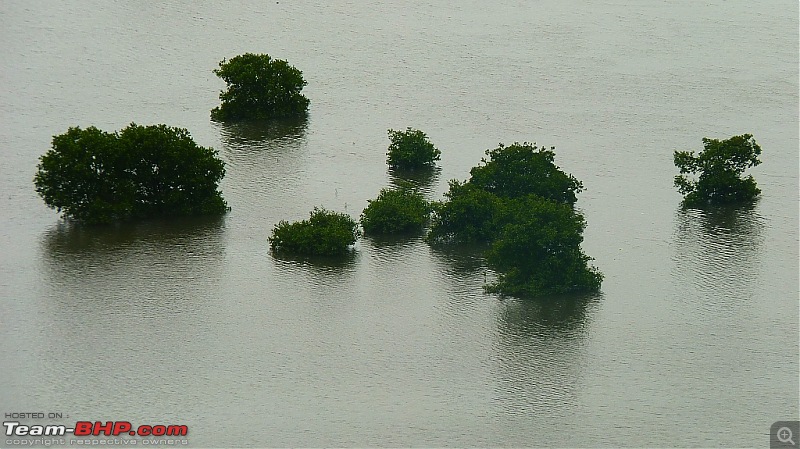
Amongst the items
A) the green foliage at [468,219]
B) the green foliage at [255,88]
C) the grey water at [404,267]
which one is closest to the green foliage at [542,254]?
the grey water at [404,267]

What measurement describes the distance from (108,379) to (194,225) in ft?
51.4

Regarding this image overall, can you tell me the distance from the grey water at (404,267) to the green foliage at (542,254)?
81cm

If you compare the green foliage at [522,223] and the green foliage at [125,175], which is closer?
the green foliage at [522,223]

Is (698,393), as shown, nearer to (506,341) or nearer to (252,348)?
(506,341)

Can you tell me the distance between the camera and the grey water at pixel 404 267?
50500mm

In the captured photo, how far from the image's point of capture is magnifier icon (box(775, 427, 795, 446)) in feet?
159

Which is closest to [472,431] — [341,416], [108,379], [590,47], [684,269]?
[341,416]

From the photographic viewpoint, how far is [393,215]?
65.2 meters

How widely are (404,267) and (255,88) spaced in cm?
2328

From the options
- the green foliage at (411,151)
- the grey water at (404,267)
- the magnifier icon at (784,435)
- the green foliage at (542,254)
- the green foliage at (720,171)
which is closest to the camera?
the magnifier icon at (784,435)

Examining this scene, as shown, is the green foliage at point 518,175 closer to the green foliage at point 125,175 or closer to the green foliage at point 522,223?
the green foliage at point 522,223

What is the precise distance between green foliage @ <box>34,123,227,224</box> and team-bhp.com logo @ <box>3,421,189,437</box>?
18.2 m

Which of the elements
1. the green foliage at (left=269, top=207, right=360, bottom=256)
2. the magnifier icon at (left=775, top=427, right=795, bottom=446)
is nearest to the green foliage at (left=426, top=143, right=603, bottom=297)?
the green foliage at (left=269, top=207, right=360, bottom=256)

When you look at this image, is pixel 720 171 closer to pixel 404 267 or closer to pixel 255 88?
pixel 404 267
